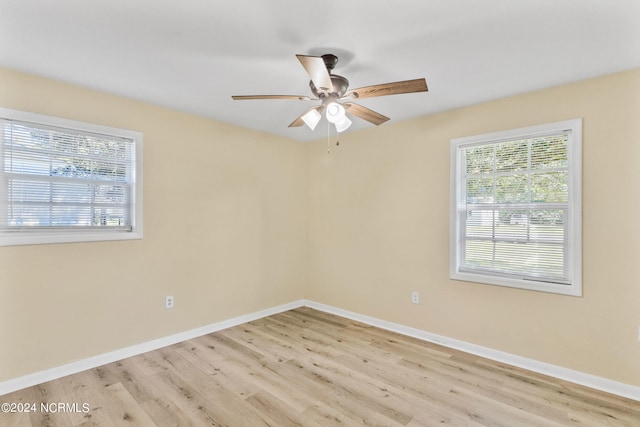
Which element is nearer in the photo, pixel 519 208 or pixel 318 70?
pixel 318 70

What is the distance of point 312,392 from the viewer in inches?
94.7

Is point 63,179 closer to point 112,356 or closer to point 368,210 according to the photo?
point 112,356

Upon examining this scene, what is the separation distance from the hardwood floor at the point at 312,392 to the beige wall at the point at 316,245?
11.4 inches

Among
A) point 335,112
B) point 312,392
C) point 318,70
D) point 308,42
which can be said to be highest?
point 308,42

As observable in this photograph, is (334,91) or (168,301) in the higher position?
(334,91)

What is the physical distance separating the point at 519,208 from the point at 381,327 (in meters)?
1.95

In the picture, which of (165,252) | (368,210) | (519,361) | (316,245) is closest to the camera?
(519,361)

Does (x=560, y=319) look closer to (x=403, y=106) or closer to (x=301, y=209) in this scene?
(x=403, y=106)

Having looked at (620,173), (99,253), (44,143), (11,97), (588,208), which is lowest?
(99,253)

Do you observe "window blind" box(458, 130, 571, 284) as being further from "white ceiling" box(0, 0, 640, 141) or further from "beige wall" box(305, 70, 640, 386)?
"white ceiling" box(0, 0, 640, 141)

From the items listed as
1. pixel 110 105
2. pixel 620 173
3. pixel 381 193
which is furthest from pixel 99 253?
pixel 620 173

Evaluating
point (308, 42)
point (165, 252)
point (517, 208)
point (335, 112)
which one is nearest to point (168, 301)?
point (165, 252)

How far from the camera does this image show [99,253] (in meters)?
2.80

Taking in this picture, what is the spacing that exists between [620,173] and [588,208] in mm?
316
